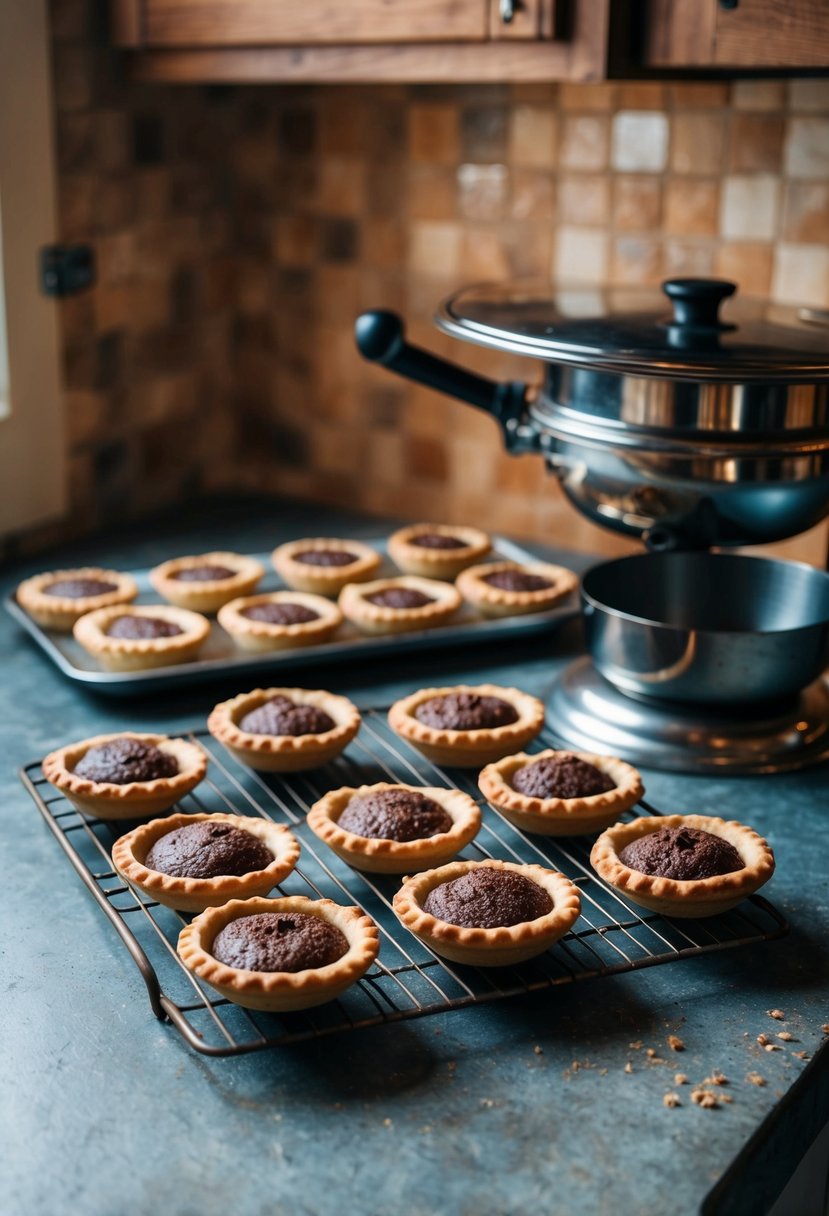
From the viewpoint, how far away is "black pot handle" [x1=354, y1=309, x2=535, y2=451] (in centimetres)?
142

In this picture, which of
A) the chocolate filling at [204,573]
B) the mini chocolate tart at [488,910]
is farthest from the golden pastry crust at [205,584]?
the mini chocolate tart at [488,910]

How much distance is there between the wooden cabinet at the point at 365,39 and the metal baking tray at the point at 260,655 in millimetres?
596

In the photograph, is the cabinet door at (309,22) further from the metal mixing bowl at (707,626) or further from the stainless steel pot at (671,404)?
the metal mixing bowl at (707,626)

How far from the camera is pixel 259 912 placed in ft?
3.37

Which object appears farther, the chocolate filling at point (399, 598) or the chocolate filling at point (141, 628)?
the chocolate filling at point (399, 598)

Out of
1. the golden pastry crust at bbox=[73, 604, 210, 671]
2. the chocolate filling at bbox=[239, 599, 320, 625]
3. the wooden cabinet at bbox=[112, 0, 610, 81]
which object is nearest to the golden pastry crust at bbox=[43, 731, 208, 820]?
the golden pastry crust at bbox=[73, 604, 210, 671]

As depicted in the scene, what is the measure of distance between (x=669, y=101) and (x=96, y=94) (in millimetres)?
755

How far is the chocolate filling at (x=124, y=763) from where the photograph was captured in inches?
47.2

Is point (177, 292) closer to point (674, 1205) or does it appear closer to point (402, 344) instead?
point (402, 344)

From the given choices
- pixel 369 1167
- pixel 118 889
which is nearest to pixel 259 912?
pixel 118 889

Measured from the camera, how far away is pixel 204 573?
168cm

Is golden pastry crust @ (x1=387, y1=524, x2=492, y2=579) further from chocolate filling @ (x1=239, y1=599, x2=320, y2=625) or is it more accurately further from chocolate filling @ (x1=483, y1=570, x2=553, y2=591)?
chocolate filling @ (x1=239, y1=599, x2=320, y2=625)

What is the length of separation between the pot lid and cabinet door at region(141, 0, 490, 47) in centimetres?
28

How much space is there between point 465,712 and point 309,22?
0.80m
